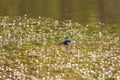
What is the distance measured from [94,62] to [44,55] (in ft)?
10.4

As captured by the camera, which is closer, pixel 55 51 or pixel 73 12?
pixel 55 51

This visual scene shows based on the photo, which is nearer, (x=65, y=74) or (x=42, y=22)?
(x=65, y=74)

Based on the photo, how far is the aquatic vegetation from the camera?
22.1 meters

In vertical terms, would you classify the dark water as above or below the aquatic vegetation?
above

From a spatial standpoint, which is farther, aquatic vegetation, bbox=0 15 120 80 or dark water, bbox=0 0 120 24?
dark water, bbox=0 0 120 24

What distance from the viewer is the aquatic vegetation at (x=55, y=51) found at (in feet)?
72.5

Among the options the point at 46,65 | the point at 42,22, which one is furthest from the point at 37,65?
the point at 42,22

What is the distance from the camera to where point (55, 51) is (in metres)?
27.1

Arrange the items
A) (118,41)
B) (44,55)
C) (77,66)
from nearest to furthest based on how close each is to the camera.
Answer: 1. (77,66)
2. (44,55)
3. (118,41)

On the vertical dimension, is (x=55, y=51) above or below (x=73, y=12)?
below

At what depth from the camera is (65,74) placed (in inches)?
869

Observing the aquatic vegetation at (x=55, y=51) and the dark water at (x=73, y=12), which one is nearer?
the aquatic vegetation at (x=55, y=51)

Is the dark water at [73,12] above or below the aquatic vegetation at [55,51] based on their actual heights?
above

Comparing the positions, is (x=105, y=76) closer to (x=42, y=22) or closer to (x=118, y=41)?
(x=118, y=41)
